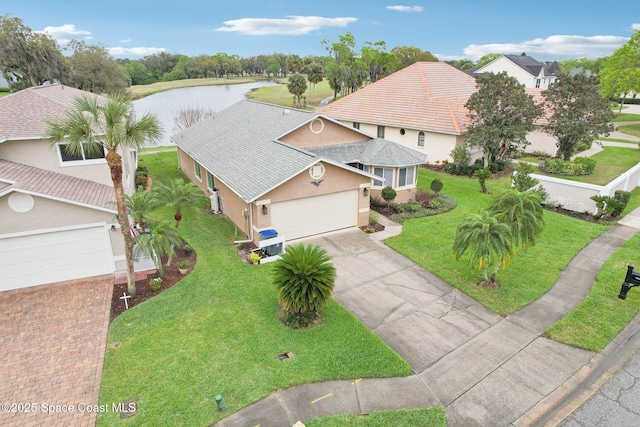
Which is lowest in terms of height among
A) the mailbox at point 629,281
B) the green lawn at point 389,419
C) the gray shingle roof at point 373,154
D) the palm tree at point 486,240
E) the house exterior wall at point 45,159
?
the green lawn at point 389,419

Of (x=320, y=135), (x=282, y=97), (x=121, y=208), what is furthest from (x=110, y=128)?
(x=282, y=97)

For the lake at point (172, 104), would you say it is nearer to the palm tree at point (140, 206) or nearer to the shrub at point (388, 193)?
the palm tree at point (140, 206)

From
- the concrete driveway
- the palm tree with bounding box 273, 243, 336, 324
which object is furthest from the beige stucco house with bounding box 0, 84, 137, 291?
the concrete driveway

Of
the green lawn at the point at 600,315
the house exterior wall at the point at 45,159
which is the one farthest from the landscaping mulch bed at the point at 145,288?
the green lawn at the point at 600,315

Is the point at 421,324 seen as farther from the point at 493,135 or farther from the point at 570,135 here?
the point at 570,135

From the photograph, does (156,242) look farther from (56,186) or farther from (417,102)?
(417,102)

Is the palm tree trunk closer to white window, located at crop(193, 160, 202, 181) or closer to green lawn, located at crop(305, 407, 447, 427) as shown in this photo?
green lawn, located at crop(305, 407, 447, 427)

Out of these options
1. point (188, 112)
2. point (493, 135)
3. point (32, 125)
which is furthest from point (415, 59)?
point (32, 125)

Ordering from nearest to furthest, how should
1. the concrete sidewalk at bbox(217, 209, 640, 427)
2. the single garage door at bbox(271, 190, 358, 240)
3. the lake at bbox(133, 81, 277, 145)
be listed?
the concrete sidewalk at bbox(217, 209, 640, 427) → the single garage door at bbox(271, 190, 358, 240) → the lake at bbox(133, 81, 277, 145)
